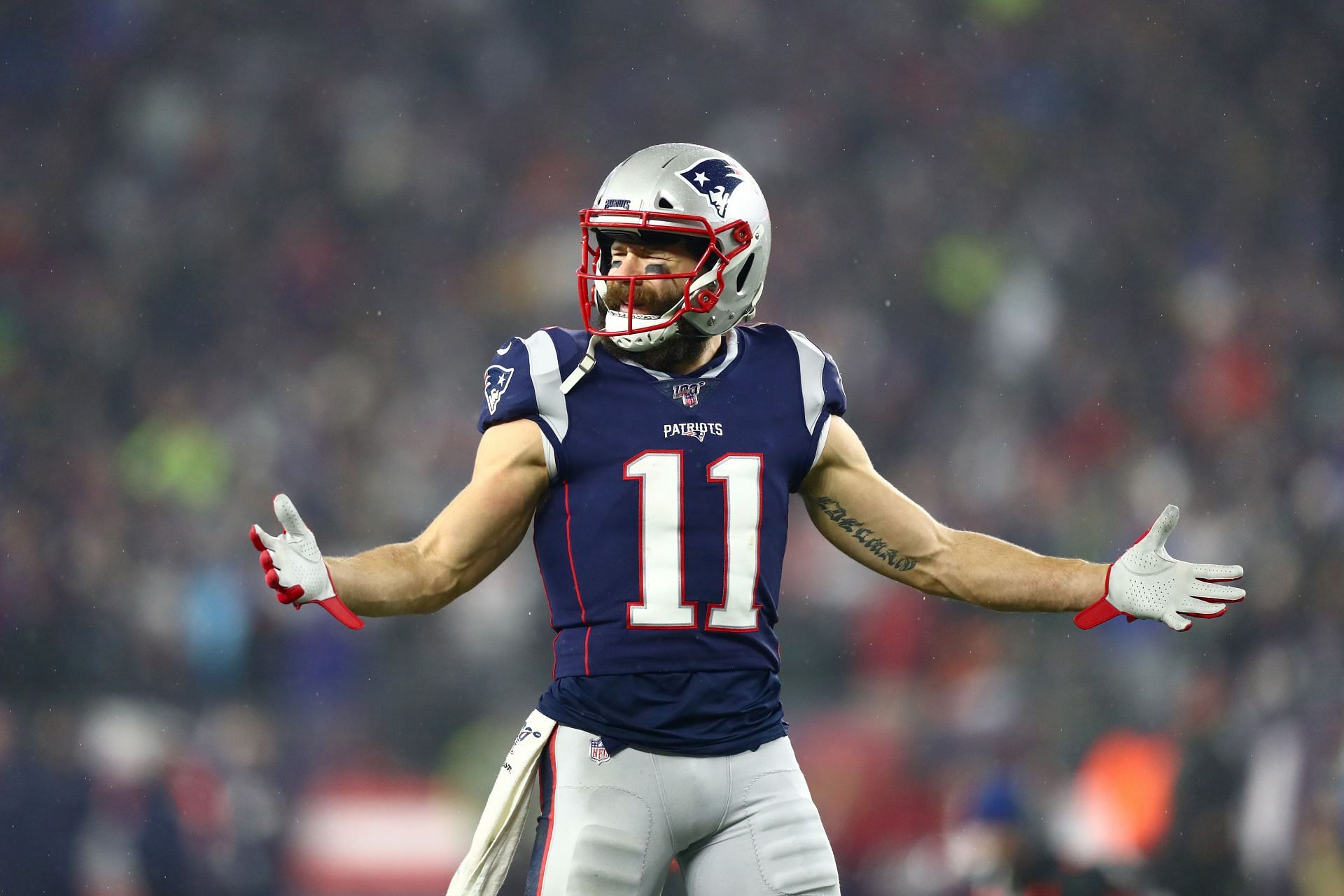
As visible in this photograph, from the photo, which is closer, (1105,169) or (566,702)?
(566,702)

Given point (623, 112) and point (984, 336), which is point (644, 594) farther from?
point (623, 112)

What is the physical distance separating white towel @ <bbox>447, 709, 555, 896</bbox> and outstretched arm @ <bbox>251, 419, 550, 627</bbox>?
267mm

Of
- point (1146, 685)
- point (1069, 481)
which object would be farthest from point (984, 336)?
point (1146, 685)

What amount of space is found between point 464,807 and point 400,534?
1400 mm

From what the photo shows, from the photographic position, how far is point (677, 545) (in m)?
2.46

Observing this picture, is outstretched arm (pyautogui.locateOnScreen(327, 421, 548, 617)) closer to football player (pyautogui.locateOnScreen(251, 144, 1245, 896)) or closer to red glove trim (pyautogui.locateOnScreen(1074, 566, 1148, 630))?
football player (pyautogui.locateOnScreen(251, 144, 1245, 896))

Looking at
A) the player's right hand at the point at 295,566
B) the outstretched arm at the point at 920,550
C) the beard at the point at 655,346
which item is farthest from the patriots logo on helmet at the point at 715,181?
the player's right hand at the point at 295,566

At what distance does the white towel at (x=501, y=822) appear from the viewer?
2.46m

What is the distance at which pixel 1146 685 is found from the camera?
6098 millimetres

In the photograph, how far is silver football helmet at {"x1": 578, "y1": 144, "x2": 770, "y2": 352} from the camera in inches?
101

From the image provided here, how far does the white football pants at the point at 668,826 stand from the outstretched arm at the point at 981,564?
1.56 feet

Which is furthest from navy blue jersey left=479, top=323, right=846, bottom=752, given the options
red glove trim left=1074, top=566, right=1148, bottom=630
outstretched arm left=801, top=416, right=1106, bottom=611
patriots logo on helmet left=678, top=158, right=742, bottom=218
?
red glove trim left=1074, top=566, right=1148, bottom=630

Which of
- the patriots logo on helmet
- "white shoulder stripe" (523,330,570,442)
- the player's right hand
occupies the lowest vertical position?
the player's right hand

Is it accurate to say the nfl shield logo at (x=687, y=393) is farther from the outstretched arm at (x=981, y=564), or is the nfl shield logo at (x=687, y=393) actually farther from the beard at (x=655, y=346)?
the outstretched arm at (x=981, y=564)
